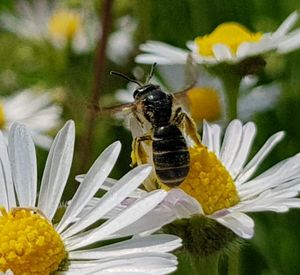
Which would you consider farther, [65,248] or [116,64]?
[116,64]

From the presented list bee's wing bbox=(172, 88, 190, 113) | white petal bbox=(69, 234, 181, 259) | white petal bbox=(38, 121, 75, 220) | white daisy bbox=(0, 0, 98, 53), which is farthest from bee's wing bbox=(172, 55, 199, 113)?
white daisy bbox=(0, 0, 98, 53)

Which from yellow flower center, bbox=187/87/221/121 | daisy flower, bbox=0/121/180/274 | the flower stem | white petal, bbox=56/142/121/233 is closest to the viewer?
daisy flower, bbox=0/121/180/274

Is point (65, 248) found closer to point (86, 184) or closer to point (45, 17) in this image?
point (86, 184)

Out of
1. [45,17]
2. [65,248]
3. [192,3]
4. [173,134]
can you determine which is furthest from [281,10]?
[65,248]

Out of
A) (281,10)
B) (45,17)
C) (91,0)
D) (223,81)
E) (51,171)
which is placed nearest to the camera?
(51,171)

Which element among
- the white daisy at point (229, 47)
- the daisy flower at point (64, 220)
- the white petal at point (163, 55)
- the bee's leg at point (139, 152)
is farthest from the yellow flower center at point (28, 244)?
the white petal at point (163, 55)

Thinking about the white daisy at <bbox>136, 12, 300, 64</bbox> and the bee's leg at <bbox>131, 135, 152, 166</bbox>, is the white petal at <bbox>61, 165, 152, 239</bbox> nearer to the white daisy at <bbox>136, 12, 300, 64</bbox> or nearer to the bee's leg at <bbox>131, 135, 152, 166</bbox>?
the bee's leg at <bbox>131, 135, 152, 166</bbox>

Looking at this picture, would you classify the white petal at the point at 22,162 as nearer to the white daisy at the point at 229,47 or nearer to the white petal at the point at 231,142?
the white petal at the point at 231,142
